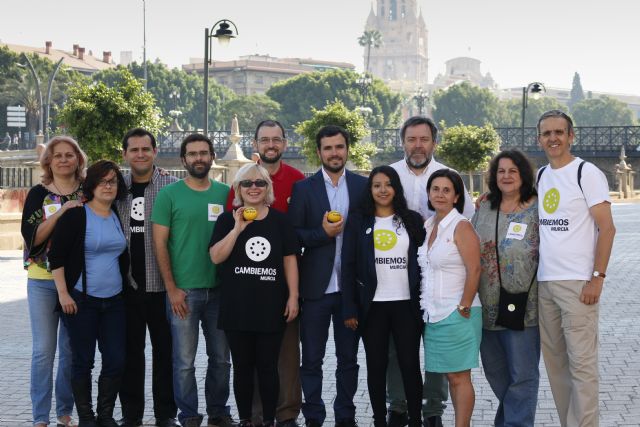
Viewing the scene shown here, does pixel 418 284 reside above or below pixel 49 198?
below

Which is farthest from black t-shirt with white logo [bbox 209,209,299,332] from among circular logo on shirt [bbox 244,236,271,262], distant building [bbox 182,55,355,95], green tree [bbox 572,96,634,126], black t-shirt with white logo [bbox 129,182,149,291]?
green tree [bbox 572,96,634,126]

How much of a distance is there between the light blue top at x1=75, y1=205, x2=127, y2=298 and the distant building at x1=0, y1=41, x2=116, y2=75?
11137cm

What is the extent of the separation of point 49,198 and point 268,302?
1580 mm

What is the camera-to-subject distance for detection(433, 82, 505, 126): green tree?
12362 cm

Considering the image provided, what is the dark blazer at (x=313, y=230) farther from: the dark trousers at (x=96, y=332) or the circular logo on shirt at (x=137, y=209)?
the dark trousers at (x=96, y=332)

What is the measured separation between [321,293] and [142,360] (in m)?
1.32

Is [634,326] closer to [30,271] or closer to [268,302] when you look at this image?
[268,302]

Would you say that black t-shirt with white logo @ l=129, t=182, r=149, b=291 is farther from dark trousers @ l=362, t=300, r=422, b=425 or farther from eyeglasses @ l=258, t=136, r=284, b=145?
dark trousers @ l=362, t=300, r=422, b=425

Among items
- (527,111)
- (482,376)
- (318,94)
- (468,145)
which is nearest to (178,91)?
(318,94)

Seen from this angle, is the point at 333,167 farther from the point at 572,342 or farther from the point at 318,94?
the point at 318,94

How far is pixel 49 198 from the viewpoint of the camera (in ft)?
19.4

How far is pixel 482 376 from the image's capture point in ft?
25.6

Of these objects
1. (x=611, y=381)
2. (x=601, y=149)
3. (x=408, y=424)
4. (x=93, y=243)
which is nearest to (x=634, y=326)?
(x=611, y=381)

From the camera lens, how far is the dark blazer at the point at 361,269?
571cm
